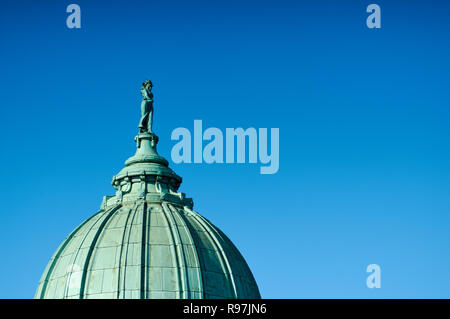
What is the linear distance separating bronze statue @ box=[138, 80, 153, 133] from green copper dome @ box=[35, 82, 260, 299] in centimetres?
379

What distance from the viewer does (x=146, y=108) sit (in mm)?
87875

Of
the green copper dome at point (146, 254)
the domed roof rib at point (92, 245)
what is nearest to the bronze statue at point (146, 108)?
the green copper dome at point (146, 254)

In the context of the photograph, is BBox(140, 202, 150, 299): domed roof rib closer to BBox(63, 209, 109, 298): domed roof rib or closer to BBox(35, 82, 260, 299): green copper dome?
BBox(35, 82, 260, 299): green copper dome

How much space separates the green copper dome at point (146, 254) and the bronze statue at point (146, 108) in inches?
149

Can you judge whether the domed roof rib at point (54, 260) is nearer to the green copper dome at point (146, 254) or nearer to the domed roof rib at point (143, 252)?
the green copper dome at point (146, 254)

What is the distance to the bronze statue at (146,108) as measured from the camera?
288 feet

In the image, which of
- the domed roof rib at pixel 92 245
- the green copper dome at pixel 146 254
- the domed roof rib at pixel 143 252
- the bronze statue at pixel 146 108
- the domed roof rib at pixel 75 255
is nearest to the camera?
the domed roof rib at pixel 143 252

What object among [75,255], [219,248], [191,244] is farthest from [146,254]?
[219,248]

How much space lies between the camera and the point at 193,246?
261 ft

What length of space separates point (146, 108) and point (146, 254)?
12458 millimetres

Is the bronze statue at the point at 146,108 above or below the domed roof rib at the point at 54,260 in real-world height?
above
